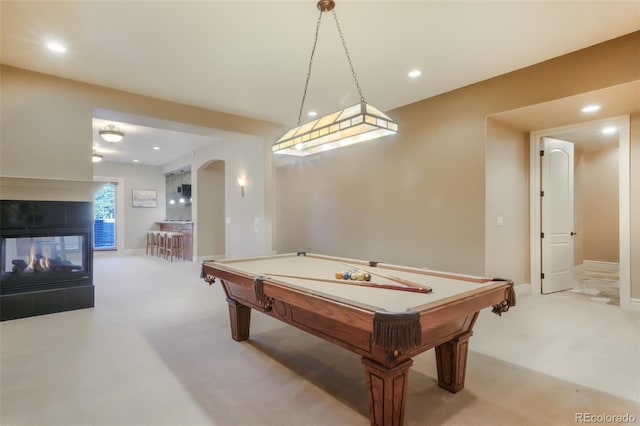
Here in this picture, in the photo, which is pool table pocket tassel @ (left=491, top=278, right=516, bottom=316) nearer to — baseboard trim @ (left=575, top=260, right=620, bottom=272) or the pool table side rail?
the pool table side rail

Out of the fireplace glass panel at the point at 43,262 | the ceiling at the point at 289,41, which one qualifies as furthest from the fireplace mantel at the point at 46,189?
the ceiling at the point at 289,41

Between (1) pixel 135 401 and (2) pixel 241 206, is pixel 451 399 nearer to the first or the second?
(1) pixel 135 401

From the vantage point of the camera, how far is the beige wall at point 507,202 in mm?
4272

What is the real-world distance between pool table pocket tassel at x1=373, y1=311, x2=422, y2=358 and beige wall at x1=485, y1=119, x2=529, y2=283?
10.7 feet

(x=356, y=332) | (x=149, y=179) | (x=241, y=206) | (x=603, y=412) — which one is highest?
(x=149, y=179)

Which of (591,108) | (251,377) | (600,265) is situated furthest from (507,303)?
(600,265)

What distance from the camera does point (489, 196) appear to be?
13.9 ft

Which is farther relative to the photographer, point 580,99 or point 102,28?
point 580,99

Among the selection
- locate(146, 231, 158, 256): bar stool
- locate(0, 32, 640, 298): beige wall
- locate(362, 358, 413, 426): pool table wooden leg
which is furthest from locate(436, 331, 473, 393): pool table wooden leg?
locate(146, 231, 158, 256): bar stool

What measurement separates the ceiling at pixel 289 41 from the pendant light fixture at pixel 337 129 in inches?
15.0

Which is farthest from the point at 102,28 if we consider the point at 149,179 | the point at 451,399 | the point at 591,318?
the point at 149,179

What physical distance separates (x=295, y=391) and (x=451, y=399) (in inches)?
39.2

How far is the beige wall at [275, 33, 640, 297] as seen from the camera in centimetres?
350

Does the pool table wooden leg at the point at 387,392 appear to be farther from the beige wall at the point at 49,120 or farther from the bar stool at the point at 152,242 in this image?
the bar stool at the point at 152,242
